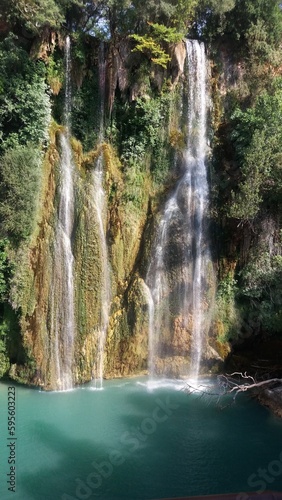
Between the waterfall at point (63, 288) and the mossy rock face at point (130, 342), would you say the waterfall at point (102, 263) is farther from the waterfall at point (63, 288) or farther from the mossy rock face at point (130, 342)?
the waterfall at point (63, 288)

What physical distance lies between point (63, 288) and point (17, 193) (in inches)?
121

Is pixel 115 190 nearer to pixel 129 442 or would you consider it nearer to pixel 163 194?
pixel 163 194

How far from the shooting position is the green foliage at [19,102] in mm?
13000

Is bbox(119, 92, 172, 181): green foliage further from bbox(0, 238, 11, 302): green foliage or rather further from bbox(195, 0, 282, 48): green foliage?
bbox(0, 238, 11, 302): green foliage

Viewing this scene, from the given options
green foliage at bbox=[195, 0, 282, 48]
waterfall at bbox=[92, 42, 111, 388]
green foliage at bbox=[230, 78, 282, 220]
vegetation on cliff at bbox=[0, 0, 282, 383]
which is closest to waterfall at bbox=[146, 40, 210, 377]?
vegetation on cliff at bbox=[0, 0, 282, 383]

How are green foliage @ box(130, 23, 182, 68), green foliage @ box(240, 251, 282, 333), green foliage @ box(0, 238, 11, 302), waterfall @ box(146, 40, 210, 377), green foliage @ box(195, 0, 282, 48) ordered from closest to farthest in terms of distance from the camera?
green foliage @ box(240, 251, 282, 333) → green foliage @ box(0, 238, 11, 302) → waterfall @ box(146, 40, 210, 377) → green foliage @ box(130, 23, 182, 68) → green foliage @ box(195, 0, 282, 48)

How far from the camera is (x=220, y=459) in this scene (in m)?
8.62

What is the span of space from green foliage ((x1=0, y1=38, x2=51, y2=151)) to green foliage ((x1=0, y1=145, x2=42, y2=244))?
625 mm

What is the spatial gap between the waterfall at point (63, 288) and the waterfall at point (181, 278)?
7.96 feet

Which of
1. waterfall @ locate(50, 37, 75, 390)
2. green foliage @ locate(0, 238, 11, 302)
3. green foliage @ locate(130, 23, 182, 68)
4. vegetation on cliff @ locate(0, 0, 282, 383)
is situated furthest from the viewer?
green foliage @ locate(130, 23, 182, 68)

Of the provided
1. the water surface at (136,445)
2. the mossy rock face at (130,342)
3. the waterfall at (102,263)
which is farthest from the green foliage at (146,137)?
the water surface at (136,445)

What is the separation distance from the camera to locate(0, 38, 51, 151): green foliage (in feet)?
42.7

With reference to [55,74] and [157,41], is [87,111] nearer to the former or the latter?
[55,74]

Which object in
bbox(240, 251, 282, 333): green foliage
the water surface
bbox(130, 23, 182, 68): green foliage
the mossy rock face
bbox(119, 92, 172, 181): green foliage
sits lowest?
the water surface
